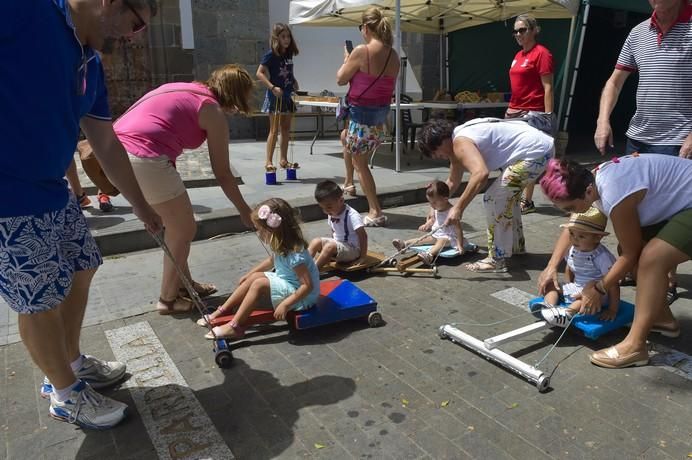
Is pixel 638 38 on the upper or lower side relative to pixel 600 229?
upper

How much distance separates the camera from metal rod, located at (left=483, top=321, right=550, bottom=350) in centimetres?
299

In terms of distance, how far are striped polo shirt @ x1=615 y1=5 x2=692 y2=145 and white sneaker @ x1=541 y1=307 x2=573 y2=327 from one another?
142 cm

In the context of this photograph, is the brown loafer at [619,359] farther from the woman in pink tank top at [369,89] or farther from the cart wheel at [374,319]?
the woman in pink tank top at [369,89]

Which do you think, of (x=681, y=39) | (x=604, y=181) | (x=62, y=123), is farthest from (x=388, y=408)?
(x=681, y=39)

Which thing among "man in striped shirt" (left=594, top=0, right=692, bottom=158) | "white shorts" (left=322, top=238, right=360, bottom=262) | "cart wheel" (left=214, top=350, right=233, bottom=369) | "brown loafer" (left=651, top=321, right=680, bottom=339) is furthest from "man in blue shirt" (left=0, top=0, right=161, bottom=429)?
"man in striped shirt" (left=594, top=0, right=692, bottom=158)

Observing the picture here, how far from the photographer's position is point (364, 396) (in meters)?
2.71

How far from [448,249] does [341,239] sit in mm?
989

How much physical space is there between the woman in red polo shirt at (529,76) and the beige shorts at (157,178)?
395 centimetres

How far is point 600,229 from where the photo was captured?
3.24 meters

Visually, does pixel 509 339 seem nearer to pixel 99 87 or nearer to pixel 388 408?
pixel 388 408

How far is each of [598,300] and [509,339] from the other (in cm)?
56

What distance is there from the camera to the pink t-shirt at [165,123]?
326 centimetres

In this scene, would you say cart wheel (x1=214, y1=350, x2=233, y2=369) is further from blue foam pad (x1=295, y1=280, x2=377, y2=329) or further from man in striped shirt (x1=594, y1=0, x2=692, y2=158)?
man in striped shirt (x1=594, y1=0, x2=692, y2=158)

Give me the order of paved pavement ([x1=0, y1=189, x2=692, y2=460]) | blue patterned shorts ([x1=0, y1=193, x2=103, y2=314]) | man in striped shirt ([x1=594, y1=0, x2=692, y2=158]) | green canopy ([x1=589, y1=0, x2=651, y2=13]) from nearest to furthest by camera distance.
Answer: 1. blue patterned shorts ([x1=0, y1=193, x2=103, y2=314])
2. paved pavement ([x1=0, y1=189, x2=692, y2=460])
3. man in striped shirt ([x1=594, y1=0, x2=692, y2=158])
4. green canopy ([x1=589, y1=0, x2=651, y2=13])
